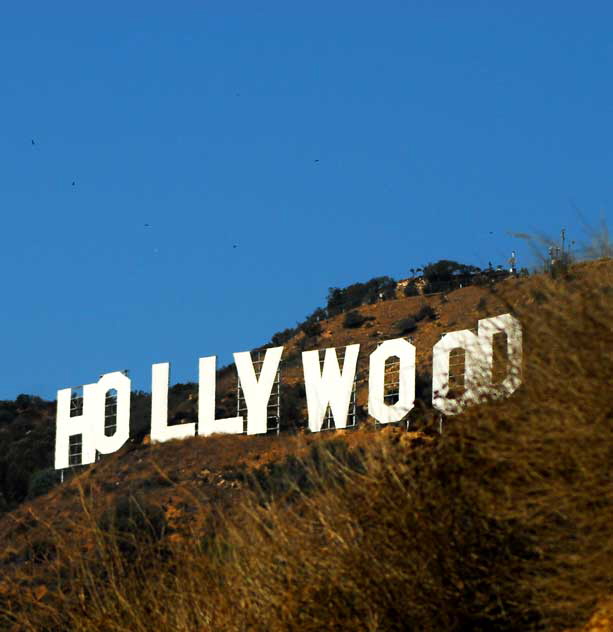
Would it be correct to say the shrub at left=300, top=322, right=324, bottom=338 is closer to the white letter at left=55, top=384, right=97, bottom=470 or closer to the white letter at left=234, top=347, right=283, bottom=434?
the white letter at left=55, top=384, right=97, bottom=470

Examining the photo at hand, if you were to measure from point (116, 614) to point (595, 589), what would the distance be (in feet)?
16.4

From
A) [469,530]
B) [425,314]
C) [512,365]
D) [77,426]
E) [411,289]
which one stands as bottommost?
[469,530]

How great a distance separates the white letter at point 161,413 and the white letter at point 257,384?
257cm

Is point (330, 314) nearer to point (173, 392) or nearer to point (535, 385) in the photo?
point (173, 392)

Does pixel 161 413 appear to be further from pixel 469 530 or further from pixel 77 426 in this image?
pixel 469 530

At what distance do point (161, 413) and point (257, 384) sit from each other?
4287 mm

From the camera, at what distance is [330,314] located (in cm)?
7188

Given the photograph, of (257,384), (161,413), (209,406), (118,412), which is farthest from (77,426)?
(257,384)

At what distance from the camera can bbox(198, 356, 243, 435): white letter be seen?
1684 inches

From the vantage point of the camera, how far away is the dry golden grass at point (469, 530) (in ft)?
33.4

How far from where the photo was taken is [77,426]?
1841 inches

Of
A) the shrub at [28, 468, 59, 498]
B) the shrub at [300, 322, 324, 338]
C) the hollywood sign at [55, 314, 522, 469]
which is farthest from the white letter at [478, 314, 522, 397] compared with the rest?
the shrub at [300, 322, 324, 338]

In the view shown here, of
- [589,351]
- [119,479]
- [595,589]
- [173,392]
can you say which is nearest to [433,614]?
[595,589]

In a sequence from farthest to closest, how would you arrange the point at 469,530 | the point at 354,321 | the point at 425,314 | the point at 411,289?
1. the point at 411,289
2. the point at 354,321
3. the point at 425,314
4. the point at 469,530
